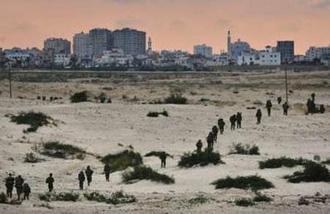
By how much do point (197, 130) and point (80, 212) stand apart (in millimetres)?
26477

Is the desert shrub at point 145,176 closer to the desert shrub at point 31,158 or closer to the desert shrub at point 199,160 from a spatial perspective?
the desert shrub at point 199,160

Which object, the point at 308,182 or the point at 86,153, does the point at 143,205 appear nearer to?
the point at 308,182

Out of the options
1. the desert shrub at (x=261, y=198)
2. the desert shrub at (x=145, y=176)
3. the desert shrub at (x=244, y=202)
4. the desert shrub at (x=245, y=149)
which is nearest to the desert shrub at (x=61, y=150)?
the desert shrub at (x=245, y=149)

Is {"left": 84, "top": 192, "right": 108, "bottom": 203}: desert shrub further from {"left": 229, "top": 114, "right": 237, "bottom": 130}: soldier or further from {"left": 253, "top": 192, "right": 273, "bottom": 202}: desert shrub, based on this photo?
{"left": 229, "top": 114, "right": 237, "bottom": 130}: soldier

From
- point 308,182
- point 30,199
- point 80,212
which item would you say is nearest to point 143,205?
point 80,212

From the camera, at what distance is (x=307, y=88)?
342 ft

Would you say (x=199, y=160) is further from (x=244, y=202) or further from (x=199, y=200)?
(x=244, y=202)

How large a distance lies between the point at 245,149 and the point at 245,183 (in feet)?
34.0

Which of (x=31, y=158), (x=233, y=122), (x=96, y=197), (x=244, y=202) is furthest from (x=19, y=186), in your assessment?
(x=233, y=122)

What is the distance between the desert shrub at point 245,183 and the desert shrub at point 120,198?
12.2ft

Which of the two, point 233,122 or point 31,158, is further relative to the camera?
point 233,122

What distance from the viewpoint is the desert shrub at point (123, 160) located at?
3500 cm

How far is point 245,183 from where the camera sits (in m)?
28.6

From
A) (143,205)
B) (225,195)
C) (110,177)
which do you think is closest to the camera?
(143,205)
